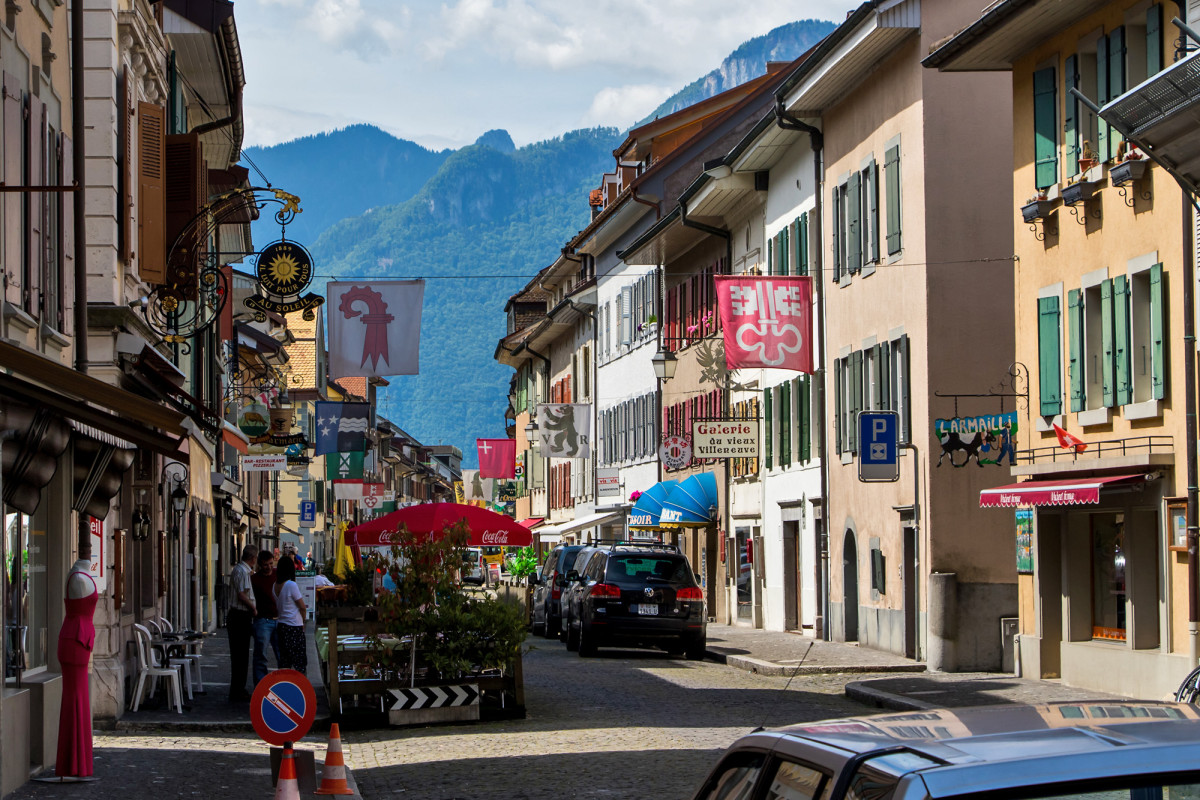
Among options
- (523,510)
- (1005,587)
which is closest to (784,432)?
(1005,587)

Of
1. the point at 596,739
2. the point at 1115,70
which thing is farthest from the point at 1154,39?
the point at 596,739

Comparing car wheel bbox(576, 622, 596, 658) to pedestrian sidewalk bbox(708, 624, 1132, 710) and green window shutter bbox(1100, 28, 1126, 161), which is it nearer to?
pedestrian sidewalk bbox(708, 624, 1132, 710)

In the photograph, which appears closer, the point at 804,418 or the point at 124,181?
the point at 124,181

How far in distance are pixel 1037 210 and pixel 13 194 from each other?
510 inches

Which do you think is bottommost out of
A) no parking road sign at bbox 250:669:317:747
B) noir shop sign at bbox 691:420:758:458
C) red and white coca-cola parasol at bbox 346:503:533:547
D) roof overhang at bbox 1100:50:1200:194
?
no parking road sign at bbox 250:669:317:747

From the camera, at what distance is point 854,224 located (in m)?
29.5

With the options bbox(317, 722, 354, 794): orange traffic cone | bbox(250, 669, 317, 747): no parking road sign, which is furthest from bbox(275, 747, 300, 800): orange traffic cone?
bbox(317, 722, 354, 794): orange traffic cone

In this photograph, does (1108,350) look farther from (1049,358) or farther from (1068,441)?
(1049,358)

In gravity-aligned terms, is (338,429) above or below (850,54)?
below

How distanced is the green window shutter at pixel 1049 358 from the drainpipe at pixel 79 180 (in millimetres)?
11776

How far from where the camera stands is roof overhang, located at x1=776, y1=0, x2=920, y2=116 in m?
26.0

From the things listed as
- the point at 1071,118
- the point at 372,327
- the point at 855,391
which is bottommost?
the point at 855,391

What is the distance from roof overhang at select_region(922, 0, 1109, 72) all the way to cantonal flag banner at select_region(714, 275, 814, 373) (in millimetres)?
6497

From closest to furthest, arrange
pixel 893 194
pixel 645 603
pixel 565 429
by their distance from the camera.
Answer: pixel 893 194, pixel 645 603, pixel 565 429
